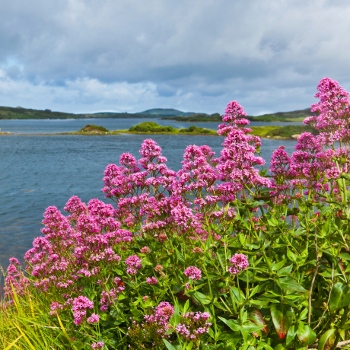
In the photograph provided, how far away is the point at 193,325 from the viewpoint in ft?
12.6

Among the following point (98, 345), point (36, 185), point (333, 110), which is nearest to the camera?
point (98, 345)

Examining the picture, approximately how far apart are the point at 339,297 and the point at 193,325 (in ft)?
→ 5.12

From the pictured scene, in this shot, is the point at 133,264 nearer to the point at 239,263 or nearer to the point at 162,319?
the point at 162,319

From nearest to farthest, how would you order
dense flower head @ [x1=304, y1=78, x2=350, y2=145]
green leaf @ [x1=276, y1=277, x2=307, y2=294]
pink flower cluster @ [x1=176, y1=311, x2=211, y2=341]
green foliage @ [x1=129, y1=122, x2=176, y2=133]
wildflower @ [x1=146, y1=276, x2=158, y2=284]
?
pink flower cluster @ [x1=176, y1=311, x2=211, y2=341], green leaf @ [x1=276, y1=277, x2=307, y2=294], wildflower @ [x1=146, y1=276, x2=158, y2=284], dense flower head @ [x1=304, y1=78, x2=350, y2=145], green foliage @ [x1=129, y1=122, x2=176, y2=133]

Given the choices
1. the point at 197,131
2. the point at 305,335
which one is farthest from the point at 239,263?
the point at 197,131

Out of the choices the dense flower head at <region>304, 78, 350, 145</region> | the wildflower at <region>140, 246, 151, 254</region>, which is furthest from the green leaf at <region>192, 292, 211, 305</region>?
the dense flower head at <region>304, 78, 350, 145</region>

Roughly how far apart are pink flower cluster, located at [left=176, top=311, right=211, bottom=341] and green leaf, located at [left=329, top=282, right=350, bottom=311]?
1.34m

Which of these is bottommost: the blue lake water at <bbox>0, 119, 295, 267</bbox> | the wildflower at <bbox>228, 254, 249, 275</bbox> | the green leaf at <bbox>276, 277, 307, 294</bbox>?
the blue lake water at <bbox>0, 119, 295, 267</bbox>

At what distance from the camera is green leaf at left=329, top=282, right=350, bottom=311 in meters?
4.16

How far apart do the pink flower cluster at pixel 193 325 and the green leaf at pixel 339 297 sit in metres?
1.34

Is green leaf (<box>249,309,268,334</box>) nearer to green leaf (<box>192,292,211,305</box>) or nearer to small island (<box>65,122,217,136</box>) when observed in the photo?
green leaf (<box>192,292,211,305</box>)

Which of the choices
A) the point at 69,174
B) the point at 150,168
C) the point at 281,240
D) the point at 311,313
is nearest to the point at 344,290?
the point at 311,313

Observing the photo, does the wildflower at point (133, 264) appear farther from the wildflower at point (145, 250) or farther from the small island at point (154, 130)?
the small island at point (154, 130)

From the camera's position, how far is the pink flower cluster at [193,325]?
12.4 ft
